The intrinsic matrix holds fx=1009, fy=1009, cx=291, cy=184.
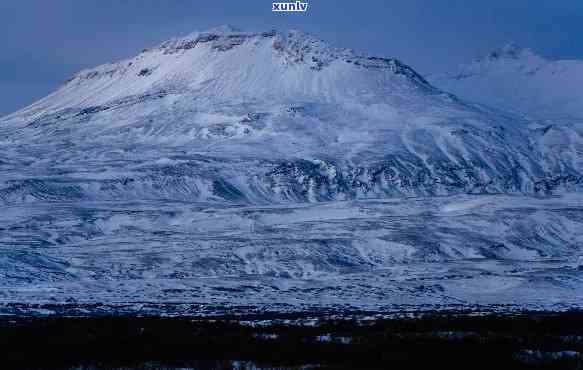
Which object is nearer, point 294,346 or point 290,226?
point 294,346

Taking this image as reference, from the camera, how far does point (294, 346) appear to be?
97.7 feet

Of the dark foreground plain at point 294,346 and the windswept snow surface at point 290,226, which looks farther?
the windswept snow surface at point 290,226

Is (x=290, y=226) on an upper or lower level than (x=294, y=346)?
upper

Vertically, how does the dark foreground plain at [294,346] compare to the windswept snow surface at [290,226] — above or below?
below

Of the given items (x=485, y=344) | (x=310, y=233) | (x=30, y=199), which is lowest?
(x=485, y=344)

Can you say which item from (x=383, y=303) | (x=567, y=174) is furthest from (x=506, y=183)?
(x=383, y=303)

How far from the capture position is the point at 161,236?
116875 mm

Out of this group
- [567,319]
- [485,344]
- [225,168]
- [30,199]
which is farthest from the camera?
[225,168]

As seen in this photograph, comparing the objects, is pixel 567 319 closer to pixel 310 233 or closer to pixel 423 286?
pixel 423 286

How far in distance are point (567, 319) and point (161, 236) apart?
78595mm

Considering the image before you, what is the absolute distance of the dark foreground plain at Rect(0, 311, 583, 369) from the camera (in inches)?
1016

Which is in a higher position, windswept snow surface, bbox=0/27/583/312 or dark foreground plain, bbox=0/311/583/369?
windswept snow surface, bbox=0/27/583/312

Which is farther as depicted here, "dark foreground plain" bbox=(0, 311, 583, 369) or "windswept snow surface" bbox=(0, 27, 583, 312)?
"windswept snow surface" bbox=(0, 27, 583, 312)

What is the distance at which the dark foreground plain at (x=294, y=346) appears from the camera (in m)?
25.8
